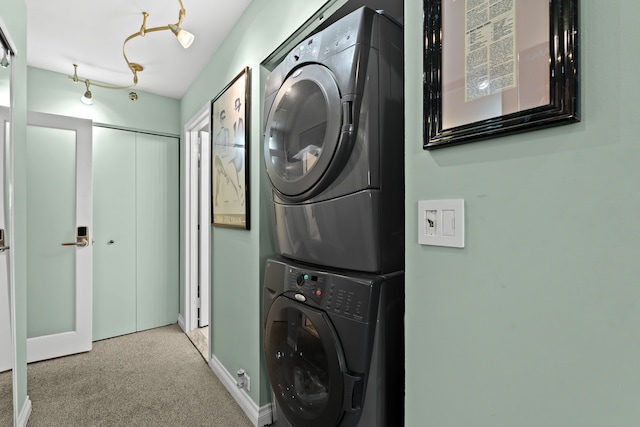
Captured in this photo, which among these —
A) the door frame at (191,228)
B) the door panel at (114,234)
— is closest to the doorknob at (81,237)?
the door panel at (114,234)

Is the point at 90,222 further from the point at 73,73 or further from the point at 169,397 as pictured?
the point at 169,397

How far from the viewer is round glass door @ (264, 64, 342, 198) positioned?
3.62 feet

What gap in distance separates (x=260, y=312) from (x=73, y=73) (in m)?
2.90

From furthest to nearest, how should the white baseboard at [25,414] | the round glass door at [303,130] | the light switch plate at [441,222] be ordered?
the white baseboard at [25,414], the round glass door at [303,130], the light switch plate at [441,222]

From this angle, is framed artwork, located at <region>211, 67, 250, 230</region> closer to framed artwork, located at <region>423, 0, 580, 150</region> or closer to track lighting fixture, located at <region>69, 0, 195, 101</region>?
track lighting fixture, located at <region>69, 0, 195, 101</region>

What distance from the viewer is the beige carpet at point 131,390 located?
1.86 metres

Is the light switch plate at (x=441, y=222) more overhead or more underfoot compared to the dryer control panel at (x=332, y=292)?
more overhead

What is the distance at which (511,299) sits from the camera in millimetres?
645

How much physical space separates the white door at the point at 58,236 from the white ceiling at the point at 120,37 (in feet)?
1.72

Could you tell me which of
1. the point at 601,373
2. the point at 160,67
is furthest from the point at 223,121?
the point at 601,373

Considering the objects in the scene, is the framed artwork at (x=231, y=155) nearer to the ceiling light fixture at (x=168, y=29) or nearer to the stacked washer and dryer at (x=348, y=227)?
the ceiling light fixture at (x=168, y=29)

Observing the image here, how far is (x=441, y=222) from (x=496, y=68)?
0.36m

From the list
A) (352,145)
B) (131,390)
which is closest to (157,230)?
(131,390)

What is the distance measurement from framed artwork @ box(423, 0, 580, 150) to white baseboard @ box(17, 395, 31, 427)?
256 centimetres
